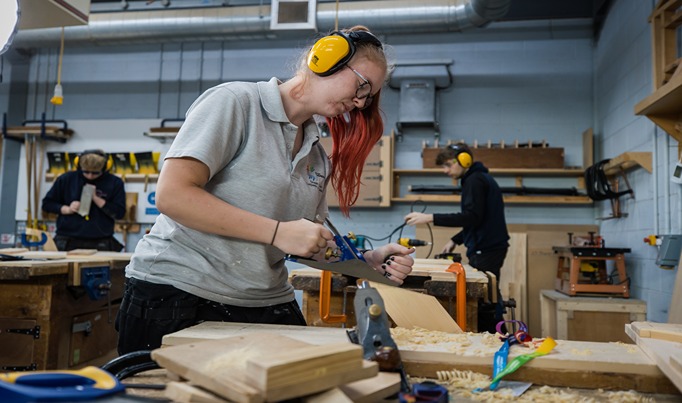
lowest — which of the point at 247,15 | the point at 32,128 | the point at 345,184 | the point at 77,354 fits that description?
the point at 77,354

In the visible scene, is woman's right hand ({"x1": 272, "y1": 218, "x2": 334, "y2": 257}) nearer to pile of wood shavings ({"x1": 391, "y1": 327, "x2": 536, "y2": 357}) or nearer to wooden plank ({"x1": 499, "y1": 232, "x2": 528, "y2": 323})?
pile of wood shavings ({"x1": 391, "y1": 327, "x2": 536, "y2": 357})

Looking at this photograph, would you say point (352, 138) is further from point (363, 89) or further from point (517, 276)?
point (517, 276)

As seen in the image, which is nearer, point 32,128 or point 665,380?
point 665,380

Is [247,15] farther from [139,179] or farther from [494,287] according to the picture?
[494,287]

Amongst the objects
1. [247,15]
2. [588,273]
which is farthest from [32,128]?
[588,273]

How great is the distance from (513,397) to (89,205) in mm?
4147

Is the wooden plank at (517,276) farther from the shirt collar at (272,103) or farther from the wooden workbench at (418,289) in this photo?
the shirt collar at (272,103)

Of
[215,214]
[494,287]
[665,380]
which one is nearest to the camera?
[665,380]

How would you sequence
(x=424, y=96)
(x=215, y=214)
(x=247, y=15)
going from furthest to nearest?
(x=424, y=96)
(x=247, y=15)
(x=215, y=214)

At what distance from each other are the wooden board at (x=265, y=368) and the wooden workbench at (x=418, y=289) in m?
1.56

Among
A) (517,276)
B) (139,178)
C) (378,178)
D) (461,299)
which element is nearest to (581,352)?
(461,299)

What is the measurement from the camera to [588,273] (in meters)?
4.32

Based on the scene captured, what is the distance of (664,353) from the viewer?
0.94 meters

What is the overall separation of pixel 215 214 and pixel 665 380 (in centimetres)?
90
